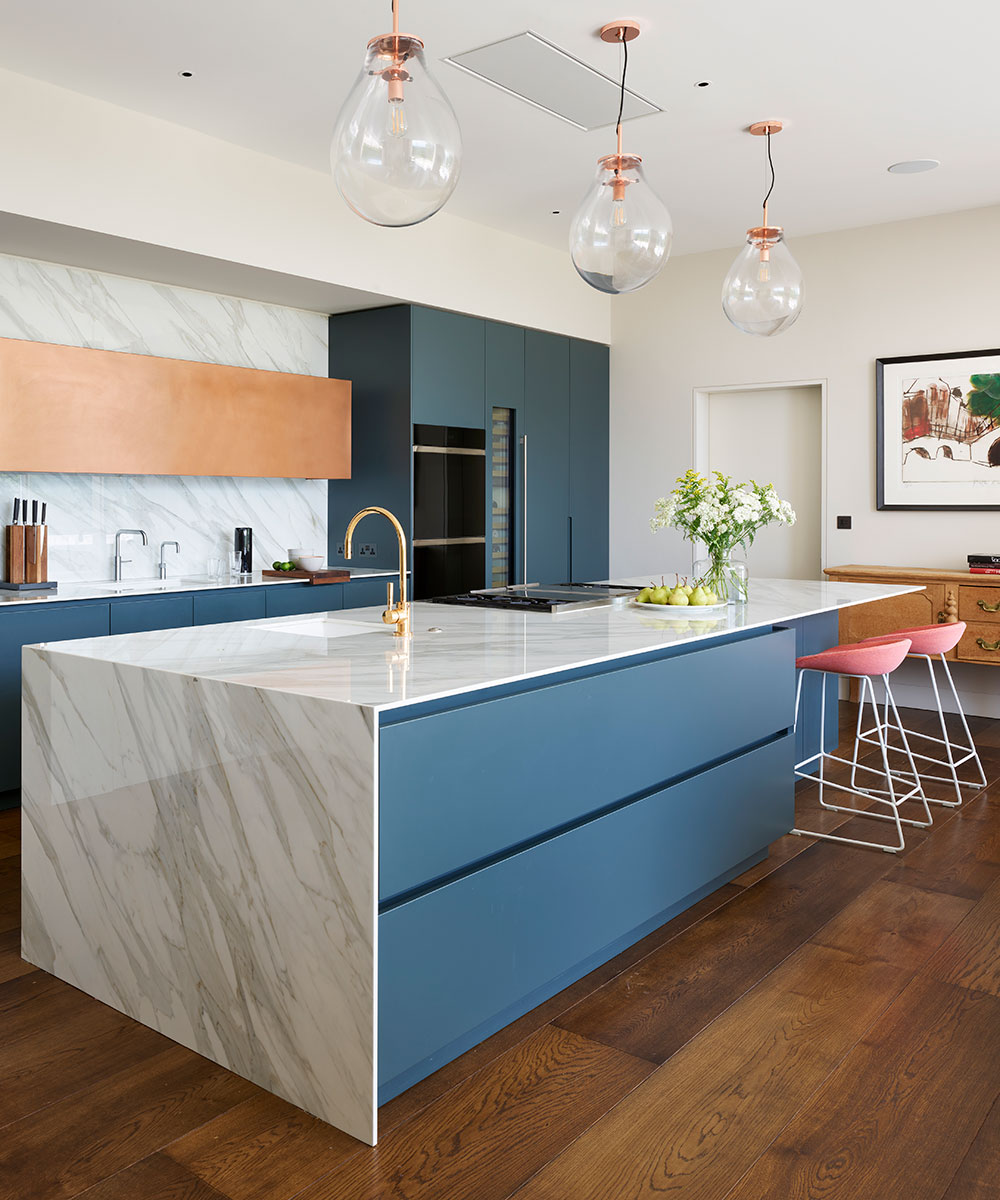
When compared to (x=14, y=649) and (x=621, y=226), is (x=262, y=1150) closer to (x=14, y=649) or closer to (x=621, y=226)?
(x=621, y=226)

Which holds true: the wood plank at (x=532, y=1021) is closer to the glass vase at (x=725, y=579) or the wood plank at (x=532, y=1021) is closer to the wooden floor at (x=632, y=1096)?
the wooden floor at (x=632, y=1096)

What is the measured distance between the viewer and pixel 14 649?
13.1 feet

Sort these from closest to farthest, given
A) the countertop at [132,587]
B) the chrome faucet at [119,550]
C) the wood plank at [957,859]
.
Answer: the wood plank at [957,859] < the countertop at [132,587] < the chrome faucet at [119,550]

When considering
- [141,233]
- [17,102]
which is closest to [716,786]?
[141,233]

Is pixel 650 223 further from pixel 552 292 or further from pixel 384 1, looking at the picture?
pixel 552 292

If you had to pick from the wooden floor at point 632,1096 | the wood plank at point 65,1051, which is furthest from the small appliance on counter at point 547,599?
the wood plank at point 65,1051

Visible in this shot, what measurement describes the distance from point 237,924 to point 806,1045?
4.26ft

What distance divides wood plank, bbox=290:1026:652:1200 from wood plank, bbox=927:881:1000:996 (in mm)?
967

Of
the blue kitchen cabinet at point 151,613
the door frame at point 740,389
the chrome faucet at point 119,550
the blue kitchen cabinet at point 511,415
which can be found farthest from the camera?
the door frame at point 740,389

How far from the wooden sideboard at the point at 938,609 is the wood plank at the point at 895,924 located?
8.20 feet

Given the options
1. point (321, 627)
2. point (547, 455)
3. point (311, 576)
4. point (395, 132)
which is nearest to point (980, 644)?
point (547, 455)

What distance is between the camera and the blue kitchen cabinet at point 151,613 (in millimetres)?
4281

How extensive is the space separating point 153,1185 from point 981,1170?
1499 mm

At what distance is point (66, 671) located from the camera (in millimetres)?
2484
